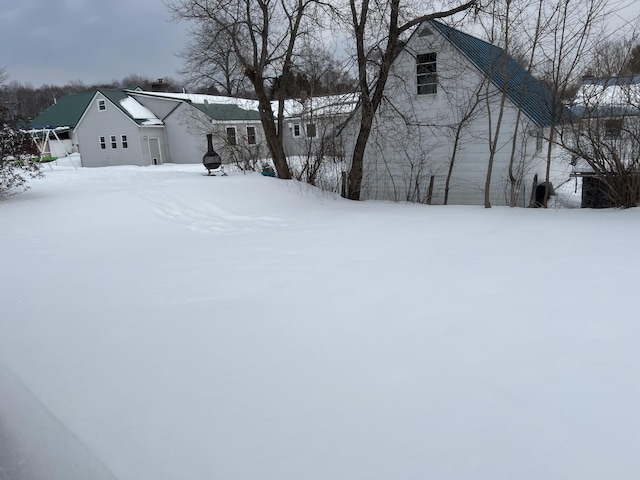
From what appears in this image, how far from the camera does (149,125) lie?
26281 millimetres

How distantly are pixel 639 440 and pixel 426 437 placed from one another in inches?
41.7

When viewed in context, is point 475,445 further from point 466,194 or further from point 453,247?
point 466,194

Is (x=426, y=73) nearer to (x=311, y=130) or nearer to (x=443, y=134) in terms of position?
(x=443, y=134)

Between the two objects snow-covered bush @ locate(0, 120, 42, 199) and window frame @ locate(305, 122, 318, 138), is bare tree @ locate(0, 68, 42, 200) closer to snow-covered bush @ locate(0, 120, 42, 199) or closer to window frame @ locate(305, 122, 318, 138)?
snow-covered bush @ locate(0, 120, 42, 199)

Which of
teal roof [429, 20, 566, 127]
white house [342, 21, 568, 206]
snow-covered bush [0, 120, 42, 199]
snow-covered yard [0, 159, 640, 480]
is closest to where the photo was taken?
snow-covered yard [0, 159, 640, 480]

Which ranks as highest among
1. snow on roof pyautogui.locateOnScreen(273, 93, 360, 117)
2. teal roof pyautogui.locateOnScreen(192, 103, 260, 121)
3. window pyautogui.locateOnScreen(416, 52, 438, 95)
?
teal roof pyautogui.locateOnScreen(192, 103, 260, 121)

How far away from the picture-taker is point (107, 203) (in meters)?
9.21

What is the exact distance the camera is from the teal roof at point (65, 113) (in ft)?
109

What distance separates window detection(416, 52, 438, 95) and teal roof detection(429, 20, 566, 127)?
0.84 meters

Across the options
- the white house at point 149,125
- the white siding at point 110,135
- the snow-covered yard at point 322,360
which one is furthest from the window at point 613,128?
the white siding at point 110,135

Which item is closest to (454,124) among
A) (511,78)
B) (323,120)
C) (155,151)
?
(511,78)

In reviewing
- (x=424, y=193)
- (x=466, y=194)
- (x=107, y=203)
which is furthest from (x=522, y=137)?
(x=107, y=203)

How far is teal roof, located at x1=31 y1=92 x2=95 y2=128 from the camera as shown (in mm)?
33250

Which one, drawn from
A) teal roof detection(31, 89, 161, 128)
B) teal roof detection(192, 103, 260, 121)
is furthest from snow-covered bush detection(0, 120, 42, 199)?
teal roof detection(31, 89, 161, 128)
